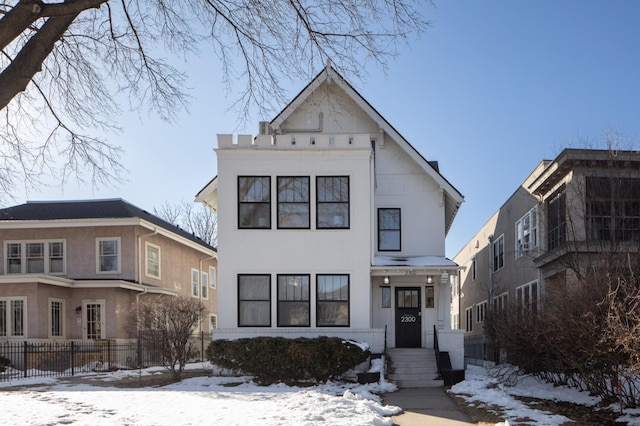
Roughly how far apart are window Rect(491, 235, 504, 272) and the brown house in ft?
50.1

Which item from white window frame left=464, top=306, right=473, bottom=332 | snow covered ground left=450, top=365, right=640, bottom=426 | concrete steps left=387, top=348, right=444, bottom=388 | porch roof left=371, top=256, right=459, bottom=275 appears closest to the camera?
snow covered ground left=450, top=365, right=640, bottom=426

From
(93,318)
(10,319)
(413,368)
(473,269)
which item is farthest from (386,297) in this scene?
(473,269)

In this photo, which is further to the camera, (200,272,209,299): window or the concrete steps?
(200,272,209,299): window

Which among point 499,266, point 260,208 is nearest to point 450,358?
point 260,208

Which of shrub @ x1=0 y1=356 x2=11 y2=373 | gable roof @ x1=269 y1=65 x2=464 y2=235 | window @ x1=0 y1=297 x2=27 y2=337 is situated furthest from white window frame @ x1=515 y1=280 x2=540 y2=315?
window @ x1=0 y1=297 x2=27 y2=337

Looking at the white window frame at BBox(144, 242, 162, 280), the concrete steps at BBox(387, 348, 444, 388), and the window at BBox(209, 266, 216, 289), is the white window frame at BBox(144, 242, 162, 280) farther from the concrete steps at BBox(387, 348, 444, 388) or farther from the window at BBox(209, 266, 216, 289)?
the concrete steps at BBox(387, 348, 444, 388)

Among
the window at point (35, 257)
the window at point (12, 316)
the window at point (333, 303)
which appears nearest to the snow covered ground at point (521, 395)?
the window at point (333, 303)

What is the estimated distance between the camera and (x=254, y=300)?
19047 mm

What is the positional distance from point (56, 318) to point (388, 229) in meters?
13.6

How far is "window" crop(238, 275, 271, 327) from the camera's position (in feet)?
62.2

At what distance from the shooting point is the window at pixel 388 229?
22.6 meters

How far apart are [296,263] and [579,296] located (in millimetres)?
9224

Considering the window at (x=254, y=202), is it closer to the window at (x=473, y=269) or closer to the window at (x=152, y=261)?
the window at (x=152, y=261)

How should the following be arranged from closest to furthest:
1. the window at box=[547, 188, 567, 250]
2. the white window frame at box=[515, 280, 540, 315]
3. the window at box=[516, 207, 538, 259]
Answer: the white window frame at box=[515, 280, 540, 315], the window at box=[547, 188, 567, 250], the window at box=[516, 207, 538, 259]
